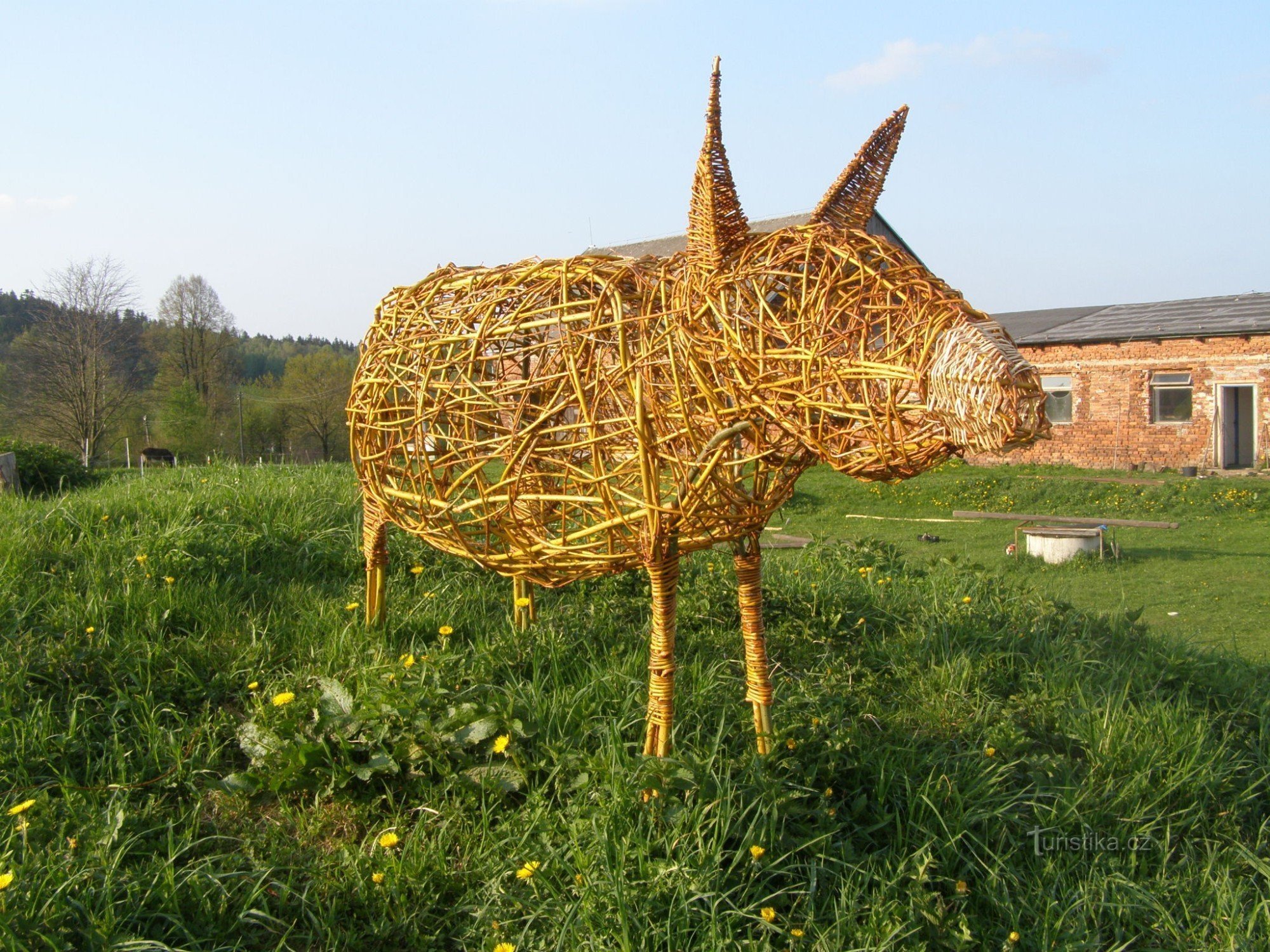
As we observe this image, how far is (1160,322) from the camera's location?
21875 mm

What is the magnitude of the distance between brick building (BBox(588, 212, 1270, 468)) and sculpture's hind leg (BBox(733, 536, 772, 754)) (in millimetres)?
16810

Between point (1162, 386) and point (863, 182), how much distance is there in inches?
823

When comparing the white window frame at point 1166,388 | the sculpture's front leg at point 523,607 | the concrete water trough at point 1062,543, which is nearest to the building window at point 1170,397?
the white window frame at point 1166,388

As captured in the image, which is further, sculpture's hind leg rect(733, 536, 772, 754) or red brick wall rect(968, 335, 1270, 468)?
red brick wall rect(968, 335, 1270, 468)

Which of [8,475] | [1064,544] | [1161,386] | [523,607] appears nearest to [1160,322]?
[1161,386]

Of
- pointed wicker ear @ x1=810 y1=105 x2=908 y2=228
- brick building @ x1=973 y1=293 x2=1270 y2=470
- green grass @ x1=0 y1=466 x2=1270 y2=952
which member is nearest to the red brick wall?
brick building @ x1=973 y1=293 x2=1270 y2=470

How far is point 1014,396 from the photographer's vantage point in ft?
7.03

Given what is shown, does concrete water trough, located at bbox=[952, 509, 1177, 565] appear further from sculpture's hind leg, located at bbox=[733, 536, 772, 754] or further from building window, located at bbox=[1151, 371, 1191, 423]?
building window, located at bbox=[1151, 371, 1191, 423]

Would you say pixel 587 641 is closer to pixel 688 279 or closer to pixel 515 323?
pixel 515 323

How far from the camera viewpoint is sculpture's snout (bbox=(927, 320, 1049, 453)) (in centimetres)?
215

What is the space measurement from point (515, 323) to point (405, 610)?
87.2 inches

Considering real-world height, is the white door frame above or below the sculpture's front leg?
above

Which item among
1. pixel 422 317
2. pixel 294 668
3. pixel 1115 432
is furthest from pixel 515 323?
pixel 1115 432

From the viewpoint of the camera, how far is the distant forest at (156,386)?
98.9ft
